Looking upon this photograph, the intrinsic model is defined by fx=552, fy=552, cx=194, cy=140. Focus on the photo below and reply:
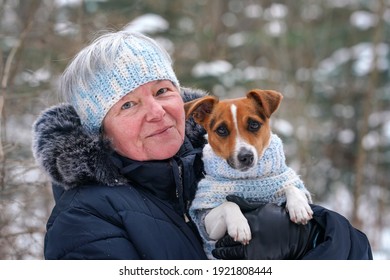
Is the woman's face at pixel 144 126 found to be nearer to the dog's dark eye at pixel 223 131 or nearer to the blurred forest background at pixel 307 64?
the dog's dark eye at pixel 223 131

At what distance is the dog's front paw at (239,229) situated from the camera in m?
2.33

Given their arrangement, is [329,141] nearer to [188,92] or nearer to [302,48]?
[302,48]

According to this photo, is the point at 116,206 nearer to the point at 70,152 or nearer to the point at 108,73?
the point at 70,152

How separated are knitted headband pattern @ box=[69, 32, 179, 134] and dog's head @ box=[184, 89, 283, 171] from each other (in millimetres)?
280

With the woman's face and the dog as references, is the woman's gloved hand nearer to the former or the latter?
the dog

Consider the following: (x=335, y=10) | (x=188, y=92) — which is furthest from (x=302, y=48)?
(x=188, y=92)

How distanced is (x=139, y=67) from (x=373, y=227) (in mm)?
6867

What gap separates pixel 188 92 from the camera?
3.02 metres

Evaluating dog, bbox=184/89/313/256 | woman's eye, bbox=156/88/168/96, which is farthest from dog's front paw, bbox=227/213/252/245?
woman's eye, bbox=156/88/168/96

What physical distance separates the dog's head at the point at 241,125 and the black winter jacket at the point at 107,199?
194mm

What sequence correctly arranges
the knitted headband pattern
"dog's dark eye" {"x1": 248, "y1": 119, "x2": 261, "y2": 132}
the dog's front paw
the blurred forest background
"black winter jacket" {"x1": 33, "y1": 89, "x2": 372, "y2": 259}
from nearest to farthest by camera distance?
1. "black winter jacket" {"x1": 33, "y1": 89, "x2": 372, "y2": 259}
2. the dog's front paw
3. the knitted headband pattern
4. "dog's dark eye" {"x1": 248, "y1": 119, "x2": 261, "y2": 132}
5. the blurred forest background

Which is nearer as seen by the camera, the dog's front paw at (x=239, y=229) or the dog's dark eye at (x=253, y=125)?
the dog's front paw at (x=239, y=229)

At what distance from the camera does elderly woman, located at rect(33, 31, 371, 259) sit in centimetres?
225

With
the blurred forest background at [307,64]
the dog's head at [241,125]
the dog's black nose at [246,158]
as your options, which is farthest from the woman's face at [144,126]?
the blurred forest background at [307,64]
